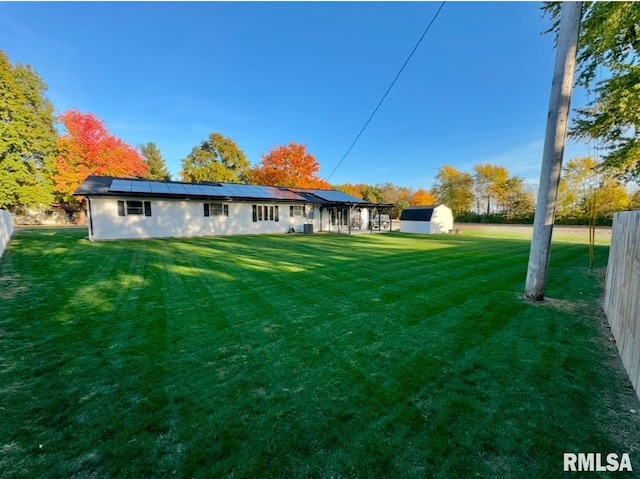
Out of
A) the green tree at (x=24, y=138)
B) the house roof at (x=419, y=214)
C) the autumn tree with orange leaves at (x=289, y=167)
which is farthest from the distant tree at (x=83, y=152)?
the house roof at (x=419, y=214)

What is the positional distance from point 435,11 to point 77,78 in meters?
25.1

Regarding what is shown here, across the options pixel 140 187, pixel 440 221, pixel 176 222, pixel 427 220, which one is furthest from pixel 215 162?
pixel 440 221

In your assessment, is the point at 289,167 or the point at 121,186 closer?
the point at 121,186

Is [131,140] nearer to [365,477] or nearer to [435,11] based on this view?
[435,11]

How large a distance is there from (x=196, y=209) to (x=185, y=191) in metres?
1.20

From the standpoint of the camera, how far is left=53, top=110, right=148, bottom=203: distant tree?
83.5ft

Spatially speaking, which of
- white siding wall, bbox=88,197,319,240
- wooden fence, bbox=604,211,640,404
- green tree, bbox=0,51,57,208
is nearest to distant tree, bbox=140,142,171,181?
green tree, bbox=0,51,57,208

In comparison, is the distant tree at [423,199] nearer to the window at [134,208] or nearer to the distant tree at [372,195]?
the distant tree at [372,195]

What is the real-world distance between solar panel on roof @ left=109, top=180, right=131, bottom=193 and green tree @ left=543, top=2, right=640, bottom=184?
1829cm

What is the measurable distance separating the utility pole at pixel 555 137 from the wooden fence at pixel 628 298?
3.15ft

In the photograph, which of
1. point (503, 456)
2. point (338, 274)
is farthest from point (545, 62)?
point (503, 456)

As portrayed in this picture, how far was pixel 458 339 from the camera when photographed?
11.2 feet

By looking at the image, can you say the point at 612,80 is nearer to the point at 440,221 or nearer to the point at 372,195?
the point at 440,221

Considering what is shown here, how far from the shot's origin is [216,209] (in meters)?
17.5
